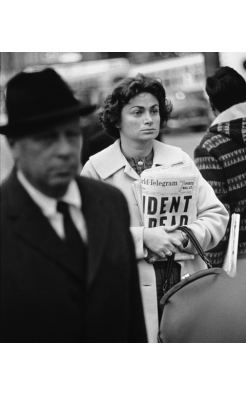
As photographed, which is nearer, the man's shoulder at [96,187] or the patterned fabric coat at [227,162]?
the man's shoulder at [96,187]

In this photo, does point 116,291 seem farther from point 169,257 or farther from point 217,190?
point 217,190

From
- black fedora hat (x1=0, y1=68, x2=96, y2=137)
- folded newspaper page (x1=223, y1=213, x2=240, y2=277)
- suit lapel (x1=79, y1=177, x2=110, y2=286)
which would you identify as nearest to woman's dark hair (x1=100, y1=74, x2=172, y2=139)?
black fedora hat (x1=0, y1=68, x2=96, y2=137)

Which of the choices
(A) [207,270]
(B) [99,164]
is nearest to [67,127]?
(B) [99,164]

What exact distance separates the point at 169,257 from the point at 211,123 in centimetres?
88

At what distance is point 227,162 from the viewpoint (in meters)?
3.41

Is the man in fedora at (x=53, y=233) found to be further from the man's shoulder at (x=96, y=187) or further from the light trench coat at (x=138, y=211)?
the light trench coat at (x=138, y=211)

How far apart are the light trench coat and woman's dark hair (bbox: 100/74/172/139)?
0.27 ft

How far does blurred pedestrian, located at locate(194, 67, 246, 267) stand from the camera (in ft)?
11.1

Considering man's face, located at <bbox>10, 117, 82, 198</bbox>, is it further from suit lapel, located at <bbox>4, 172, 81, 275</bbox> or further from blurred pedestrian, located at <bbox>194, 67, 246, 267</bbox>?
blurred pedestrian, located at <bbox>194, 67, 246, 267</bbox>

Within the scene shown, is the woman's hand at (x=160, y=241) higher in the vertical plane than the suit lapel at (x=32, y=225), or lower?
lower

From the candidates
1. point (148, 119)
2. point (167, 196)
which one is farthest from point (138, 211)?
point (148, 119)

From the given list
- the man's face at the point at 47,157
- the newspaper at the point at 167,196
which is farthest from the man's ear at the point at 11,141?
the newspaper at the point at 167,196

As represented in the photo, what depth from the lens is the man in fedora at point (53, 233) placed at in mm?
2688

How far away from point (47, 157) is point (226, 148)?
44.0 inches
